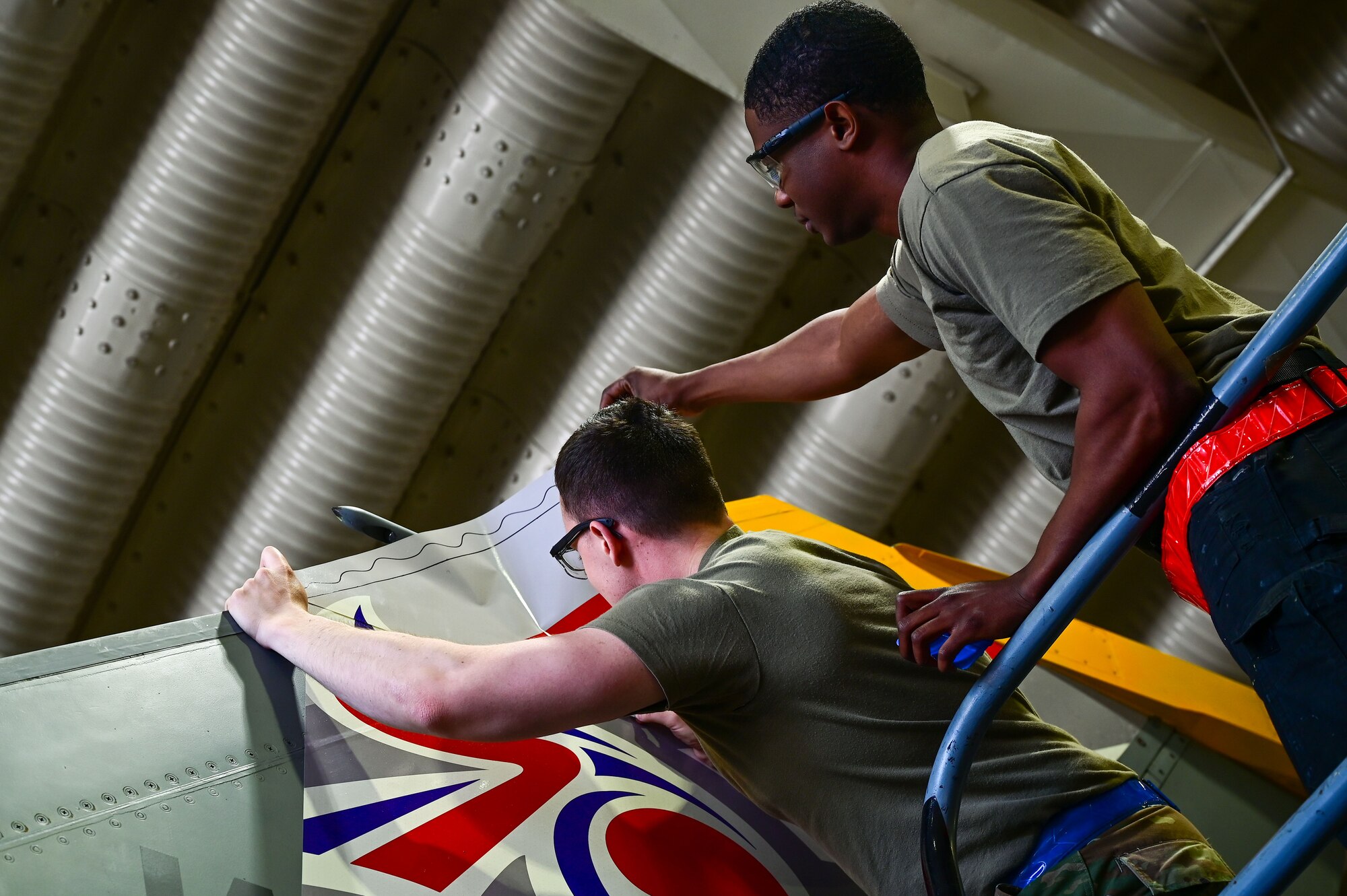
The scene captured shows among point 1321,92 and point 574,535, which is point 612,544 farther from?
point 1321,92

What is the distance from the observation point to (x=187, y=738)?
1.22 m

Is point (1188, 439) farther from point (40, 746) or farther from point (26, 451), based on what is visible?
point (26, 451)

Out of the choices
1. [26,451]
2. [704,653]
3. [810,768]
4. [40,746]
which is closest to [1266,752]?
[810,768]

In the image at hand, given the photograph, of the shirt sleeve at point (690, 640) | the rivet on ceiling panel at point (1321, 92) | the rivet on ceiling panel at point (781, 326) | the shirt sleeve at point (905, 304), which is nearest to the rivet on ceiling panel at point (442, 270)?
the rivet on ceiling panel at point (781, 326)

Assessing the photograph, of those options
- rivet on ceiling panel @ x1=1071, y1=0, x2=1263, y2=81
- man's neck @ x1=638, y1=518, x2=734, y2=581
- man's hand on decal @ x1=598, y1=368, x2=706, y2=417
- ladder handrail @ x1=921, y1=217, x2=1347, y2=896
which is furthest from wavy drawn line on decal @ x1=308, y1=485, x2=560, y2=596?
rivet on ceiling panel @ x1=1071, y1=0, x2=1263, y2=81

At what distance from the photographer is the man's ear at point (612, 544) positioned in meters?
1.37

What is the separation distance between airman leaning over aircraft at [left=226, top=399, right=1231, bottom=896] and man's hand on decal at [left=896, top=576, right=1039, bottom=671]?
0.11 m

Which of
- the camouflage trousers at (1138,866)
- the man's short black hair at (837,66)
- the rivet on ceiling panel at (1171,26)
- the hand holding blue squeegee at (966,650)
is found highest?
the rivet on ceiling panel at (1171,26)

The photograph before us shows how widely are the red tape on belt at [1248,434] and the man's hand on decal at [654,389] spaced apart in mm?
905

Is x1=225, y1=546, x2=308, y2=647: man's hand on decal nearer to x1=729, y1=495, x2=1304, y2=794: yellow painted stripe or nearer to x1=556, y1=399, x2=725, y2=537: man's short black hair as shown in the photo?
x1=556, y1=399, x2=725, y2=537: man's short black hair

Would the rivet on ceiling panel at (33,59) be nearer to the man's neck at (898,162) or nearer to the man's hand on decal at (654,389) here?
the man's hand on decal at (654,389)

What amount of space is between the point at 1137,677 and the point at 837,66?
135cm

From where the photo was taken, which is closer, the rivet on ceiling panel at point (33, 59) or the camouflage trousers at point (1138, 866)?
the camouflage trousers at point (1138, 866)

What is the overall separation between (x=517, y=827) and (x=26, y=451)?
83.6 inches
